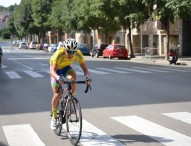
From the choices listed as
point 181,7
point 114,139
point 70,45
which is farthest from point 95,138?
point 181,7

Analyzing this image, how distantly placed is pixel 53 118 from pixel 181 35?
36958 mm

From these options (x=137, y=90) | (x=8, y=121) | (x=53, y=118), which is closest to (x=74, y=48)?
(x=53, y=118)

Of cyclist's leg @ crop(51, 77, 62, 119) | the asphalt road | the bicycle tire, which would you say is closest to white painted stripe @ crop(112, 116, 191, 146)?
the asphalt road

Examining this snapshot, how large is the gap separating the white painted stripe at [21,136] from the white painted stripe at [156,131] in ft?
6.36

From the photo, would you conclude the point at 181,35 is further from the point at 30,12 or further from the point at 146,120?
the point at 30,12

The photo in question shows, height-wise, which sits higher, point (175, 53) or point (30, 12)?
point (30, 12)

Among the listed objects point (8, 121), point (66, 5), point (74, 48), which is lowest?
point (8, 121)

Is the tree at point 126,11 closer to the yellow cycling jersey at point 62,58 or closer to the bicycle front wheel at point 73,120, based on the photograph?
the yellow cycling jersey at point 62,58

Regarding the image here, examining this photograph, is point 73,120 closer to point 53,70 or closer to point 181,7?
point 53,70

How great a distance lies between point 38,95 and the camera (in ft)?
46.2

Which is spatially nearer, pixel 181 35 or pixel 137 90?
pixel 137 90

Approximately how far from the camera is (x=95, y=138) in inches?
301

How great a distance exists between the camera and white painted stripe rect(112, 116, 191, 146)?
729 centimetres

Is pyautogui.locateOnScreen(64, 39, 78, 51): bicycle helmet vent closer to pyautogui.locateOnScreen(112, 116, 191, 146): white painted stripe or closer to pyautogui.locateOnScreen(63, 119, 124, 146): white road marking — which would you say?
pyautogui.locateOnScreen(63, 119, 124, 146): white road marking
